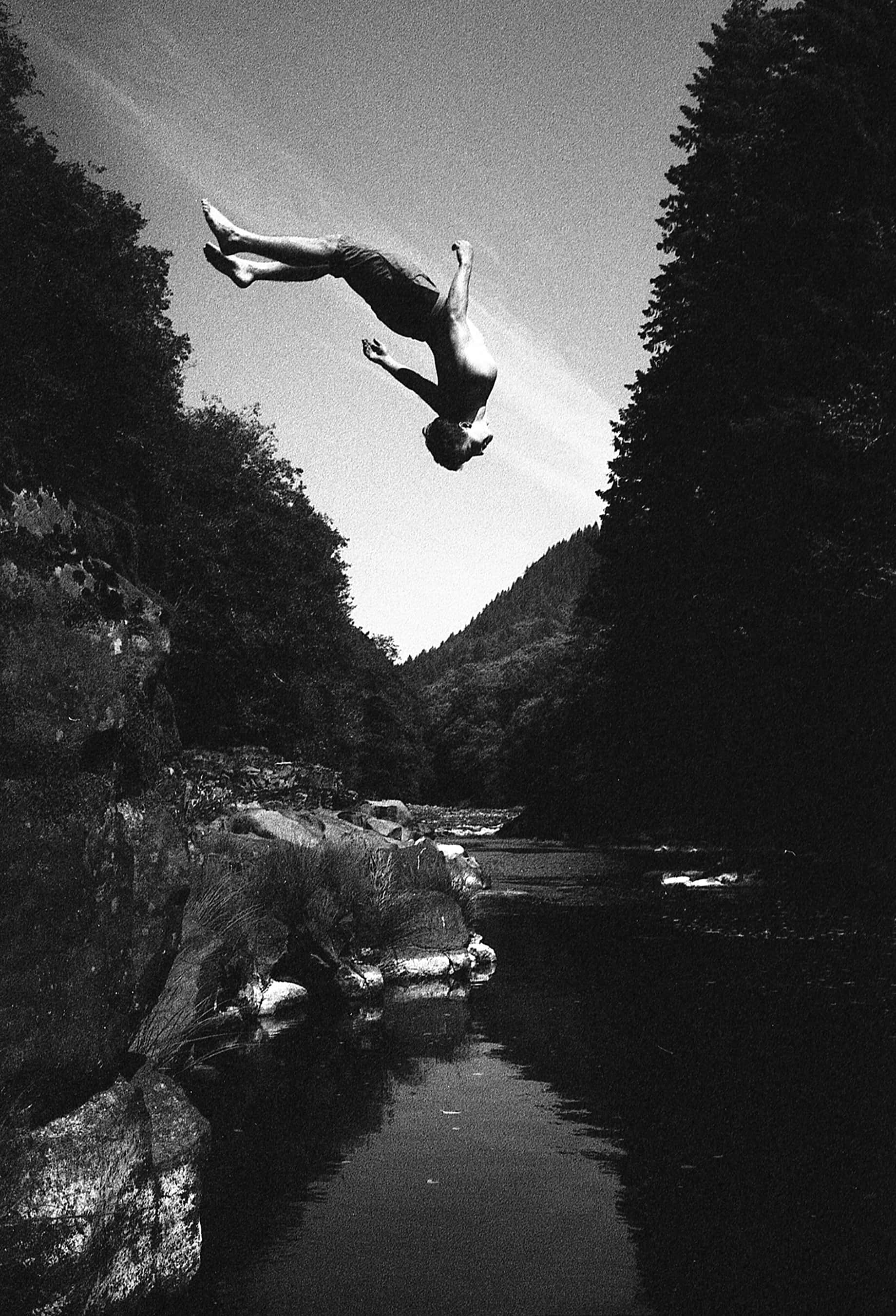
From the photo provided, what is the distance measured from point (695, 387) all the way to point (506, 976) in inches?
756

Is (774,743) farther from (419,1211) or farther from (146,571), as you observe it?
(419,1211)

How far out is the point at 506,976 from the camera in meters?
11.5

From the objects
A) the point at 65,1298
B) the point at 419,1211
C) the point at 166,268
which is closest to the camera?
the point at 65,1298

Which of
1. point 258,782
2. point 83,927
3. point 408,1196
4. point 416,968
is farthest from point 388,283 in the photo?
point 258,782

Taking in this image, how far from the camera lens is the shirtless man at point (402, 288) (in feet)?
12.7

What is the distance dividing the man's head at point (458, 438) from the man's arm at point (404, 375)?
0.10m

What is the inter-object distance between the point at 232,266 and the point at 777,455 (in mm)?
18060

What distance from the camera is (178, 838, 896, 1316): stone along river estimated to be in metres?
4.23

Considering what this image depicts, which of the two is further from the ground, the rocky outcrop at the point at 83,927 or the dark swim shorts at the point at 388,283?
the dark swim shorts at the point at 388,283

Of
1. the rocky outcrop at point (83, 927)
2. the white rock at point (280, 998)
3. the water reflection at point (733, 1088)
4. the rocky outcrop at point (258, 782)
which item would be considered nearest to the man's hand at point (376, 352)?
the rocky outcrop at point (83, 927)

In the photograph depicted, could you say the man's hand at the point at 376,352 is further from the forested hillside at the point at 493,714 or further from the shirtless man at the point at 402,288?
the forested hillside at the point at 493,714

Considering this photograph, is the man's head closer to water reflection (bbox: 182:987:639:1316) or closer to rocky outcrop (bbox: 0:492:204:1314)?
rocky outcrop (bbox: 0:492:204:1314)

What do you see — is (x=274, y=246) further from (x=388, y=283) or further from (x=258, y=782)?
(x=258, y=782)

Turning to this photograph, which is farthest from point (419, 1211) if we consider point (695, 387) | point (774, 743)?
point (695, 387)
